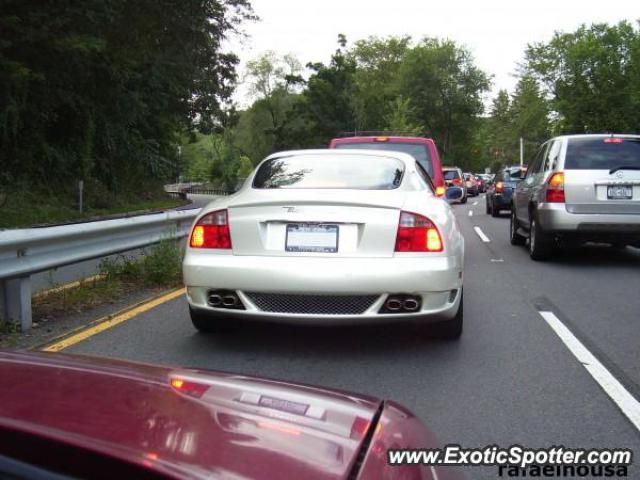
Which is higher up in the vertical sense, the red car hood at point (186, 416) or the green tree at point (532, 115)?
the green tree at point (532, 115)

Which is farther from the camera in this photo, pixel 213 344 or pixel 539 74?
pixel 539 74

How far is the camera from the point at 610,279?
808cm

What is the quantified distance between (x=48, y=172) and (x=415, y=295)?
77.5 feet

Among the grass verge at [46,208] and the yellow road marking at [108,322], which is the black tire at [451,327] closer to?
the yellow road marking at [108,322]

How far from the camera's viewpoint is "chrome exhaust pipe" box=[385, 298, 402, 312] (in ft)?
14.4

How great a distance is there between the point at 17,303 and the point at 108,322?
731mm

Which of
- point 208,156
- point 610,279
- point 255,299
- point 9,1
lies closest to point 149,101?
point 9,1

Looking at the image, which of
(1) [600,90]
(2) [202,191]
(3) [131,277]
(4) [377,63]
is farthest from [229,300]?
(4) [377,63]

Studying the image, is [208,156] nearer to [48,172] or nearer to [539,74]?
[539,74]

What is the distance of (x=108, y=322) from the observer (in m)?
5.57

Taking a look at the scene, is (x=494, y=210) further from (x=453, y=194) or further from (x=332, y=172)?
(x=332, y=172)

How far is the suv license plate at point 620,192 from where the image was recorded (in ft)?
28.6

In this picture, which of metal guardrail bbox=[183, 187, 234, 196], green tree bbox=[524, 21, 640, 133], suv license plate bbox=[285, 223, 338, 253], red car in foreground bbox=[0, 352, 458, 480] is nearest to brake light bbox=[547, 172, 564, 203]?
suv license plate bbox=[285, 223, 338, 253]

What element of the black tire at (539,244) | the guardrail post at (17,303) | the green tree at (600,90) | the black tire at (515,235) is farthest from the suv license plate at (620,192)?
the green tree at (600,90)
